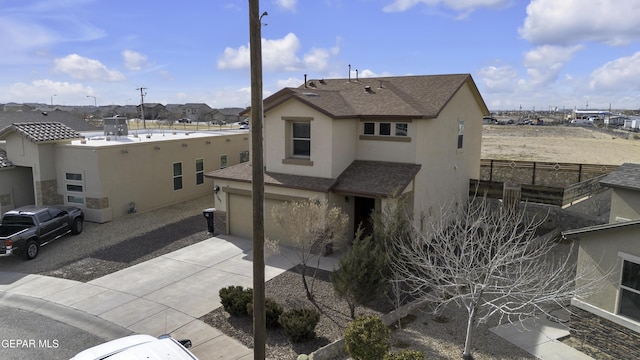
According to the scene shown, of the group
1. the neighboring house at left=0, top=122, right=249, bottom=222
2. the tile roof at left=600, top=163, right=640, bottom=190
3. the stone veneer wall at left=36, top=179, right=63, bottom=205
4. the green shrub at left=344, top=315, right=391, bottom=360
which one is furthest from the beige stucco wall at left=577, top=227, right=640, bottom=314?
the stone veneer wall at left=36, top=179, right=63, bottom=205

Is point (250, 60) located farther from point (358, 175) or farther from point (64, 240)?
point (64, 240)

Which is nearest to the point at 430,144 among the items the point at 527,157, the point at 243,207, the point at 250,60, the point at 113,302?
the point at 243,207

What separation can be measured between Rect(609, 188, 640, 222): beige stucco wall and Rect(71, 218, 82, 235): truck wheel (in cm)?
2035

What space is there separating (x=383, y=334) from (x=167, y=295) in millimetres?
7129

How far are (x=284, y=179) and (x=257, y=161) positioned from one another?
9549 mm

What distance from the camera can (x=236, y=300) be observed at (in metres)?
11.5

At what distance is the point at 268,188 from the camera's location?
58.2 feet

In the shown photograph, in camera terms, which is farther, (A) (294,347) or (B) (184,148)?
(B) (184,148)

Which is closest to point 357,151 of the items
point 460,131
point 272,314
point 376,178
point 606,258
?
point 376,178

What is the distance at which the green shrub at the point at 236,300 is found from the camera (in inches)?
449

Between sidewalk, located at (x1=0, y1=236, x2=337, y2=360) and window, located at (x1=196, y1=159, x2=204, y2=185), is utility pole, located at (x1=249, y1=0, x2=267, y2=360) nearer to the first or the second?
sidewalk, located at (x1=0, y1=236, x2=337, y2=360)

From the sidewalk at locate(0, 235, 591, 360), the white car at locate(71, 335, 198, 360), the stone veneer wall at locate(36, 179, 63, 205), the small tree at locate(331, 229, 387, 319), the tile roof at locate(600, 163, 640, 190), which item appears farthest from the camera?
the stone veneer wall at locate(36, 179, 63, 205)

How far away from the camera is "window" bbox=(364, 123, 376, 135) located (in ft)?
60.3

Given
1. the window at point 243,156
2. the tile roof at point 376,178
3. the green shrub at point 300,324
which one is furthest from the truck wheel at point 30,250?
the window at point 243,156
